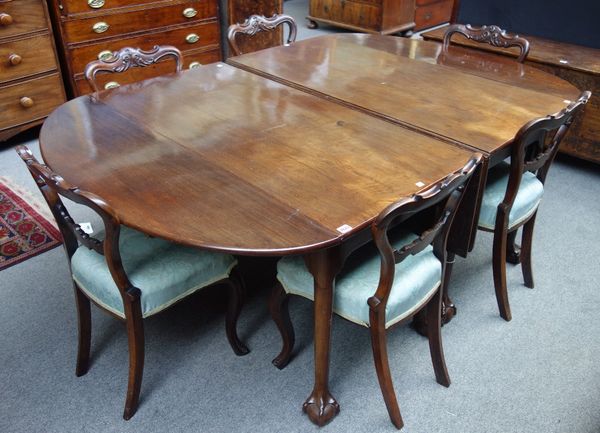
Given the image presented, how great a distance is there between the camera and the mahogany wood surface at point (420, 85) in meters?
1.67

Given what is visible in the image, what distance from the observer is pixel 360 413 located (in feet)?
5.06

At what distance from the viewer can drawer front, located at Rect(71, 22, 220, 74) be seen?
301 cm

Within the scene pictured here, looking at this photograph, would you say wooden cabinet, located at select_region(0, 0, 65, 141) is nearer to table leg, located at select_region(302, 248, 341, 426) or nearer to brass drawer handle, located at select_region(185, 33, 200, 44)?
brass drawer handle, located at select_region(185, 33, 200, 44)

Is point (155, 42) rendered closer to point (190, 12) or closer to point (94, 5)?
point (190, 12)

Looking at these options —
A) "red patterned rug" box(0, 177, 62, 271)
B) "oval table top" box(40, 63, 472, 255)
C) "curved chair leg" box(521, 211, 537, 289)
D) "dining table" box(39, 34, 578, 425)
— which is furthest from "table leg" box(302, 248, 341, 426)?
"red patterned rug" box(0, 177, 62, 271)

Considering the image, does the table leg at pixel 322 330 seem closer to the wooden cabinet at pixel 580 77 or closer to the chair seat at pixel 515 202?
the chair seat at pixel 515 202

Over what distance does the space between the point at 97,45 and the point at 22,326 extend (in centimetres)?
183

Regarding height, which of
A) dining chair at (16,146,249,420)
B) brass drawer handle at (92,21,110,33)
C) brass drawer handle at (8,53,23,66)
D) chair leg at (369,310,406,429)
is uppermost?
brass drawer handle at (92,21,110,33)

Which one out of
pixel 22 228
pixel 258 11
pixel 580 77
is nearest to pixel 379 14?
pixel 258 11

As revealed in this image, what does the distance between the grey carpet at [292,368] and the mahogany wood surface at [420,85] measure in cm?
68

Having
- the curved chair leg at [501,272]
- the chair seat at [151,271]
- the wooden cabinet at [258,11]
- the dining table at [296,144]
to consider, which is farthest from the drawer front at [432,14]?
the chair seat at [151,271]

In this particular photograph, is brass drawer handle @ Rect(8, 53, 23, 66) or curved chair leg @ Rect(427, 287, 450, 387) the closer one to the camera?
curved chair leg @ Rect(427, 287, 450, 387)

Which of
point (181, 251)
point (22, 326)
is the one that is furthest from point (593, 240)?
point (22, 326)

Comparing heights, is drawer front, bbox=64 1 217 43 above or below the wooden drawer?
below
